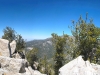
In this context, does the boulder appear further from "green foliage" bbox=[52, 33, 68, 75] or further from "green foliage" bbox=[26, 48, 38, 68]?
"green foliage" bbox=[26, 48, 38, 68]

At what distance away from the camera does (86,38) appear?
64062 millimetres

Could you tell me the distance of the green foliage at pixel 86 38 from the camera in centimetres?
6311

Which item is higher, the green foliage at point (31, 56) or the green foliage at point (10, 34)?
the green foliage at point (10, 34)

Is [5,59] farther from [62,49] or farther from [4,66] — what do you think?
[62,49]

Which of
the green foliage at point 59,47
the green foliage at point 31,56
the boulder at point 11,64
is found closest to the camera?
the boulder at point 11,64

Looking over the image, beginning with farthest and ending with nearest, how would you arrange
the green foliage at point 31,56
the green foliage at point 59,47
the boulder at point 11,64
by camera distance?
the green foliage at point 31,56
the green foliage at point 59,47
the boulder at point 11,64

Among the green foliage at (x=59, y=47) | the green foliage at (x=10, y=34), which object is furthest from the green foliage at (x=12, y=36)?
the green foliage at (x=59, y=47)

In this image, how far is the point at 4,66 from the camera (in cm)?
3177

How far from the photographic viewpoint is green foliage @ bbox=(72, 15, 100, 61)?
207ft

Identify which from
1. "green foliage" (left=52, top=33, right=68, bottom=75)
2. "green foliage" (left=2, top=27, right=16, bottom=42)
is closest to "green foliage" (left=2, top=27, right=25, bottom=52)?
"green foliage" (left=2, top=27, right=16, bottom=42)

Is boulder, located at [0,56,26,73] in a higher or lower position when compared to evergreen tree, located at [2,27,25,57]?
lower

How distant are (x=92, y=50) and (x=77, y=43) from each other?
6941mm

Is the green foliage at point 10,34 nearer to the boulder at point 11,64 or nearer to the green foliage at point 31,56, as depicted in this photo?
the green foliage at point 31,56

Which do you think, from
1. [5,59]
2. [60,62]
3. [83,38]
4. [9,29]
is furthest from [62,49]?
[9,29]
